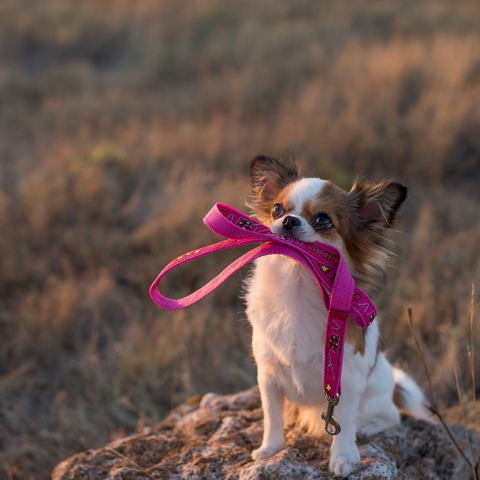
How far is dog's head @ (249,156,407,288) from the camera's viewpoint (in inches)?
76.1

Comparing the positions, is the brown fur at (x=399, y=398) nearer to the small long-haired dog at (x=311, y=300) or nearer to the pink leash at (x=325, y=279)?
the small long-haired dog at (x=311, y=300)

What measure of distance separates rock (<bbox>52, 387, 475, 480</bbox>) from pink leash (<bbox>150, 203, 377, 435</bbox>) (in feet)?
1.22

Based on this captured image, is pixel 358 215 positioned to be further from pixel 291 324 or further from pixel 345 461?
pixel 345 461

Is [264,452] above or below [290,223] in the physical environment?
below

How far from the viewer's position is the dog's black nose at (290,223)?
1829 mm

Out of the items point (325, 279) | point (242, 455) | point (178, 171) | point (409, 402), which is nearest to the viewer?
point (325, 279)

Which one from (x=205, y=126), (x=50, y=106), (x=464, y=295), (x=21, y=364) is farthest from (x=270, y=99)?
(x=21, y=364)

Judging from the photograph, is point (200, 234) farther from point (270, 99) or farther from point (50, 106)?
point (50, 106)

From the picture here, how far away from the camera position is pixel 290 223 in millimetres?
1829

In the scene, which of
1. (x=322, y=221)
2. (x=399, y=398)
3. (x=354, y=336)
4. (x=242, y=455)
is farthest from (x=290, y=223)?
(x=399, y=398)

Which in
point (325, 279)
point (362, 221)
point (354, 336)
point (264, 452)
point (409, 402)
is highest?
point (362, 221)

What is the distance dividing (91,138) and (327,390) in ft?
24.0

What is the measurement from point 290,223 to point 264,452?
46.5 inches

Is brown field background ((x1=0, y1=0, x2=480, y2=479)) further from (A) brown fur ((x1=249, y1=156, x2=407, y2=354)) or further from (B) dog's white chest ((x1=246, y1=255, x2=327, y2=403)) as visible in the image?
(A) brown fur ((x1=249, y1=156, x2=407, y2=354))
